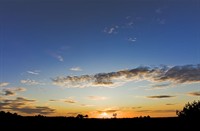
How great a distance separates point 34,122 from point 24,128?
1.36m

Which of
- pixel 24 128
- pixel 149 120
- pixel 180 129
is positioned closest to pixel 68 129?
pixel 24 128

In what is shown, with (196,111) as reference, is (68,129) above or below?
below

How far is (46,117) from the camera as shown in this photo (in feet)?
97.0

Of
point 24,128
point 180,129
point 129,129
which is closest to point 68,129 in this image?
point 24,128

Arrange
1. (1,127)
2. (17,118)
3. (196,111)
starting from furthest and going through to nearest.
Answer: (196,111) → (17,118) → (1,127)

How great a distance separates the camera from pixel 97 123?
2988 cm

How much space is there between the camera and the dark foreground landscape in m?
28.1

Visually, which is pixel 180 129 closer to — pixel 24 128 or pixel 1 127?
pixel 24 128

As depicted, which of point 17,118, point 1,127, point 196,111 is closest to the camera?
point 1,127

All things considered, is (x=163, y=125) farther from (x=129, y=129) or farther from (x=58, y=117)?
(x=58, y=117)

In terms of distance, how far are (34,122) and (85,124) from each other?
4641 millimetres

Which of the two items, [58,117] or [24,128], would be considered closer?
[24,128]

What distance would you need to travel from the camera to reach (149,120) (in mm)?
30609

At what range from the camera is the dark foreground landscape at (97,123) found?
28.1m
